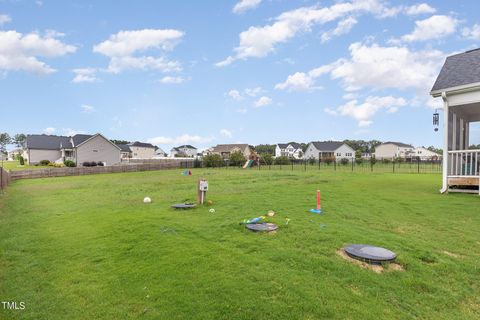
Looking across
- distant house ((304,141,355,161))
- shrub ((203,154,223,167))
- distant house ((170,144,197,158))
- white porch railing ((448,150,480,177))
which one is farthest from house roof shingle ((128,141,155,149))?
white porch railing ((448,150,480,177))

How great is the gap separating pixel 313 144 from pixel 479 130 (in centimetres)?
5496

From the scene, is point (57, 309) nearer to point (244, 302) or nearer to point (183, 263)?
point (183, 263)

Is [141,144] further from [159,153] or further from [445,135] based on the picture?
[445,135]

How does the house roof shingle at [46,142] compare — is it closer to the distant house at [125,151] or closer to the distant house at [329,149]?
the distant house at [125,151]

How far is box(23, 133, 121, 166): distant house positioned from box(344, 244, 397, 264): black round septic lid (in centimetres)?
4522

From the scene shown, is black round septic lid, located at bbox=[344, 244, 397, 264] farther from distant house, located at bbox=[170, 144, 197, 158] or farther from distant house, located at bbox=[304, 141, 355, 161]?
distant house, located at bbox=[170, 144, 197, 158]

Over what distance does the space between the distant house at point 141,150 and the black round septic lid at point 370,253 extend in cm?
7019

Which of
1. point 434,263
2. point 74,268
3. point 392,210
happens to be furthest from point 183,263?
point 392,210

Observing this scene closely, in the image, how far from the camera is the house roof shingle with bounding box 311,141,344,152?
66438mm

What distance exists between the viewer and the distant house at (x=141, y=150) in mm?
72375

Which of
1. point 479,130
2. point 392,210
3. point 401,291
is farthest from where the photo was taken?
point 479,130

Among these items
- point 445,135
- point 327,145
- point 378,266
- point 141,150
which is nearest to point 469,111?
point 445,135

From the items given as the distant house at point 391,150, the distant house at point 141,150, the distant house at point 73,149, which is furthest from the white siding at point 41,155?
the distant house at point 391,150

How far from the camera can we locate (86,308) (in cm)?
335
